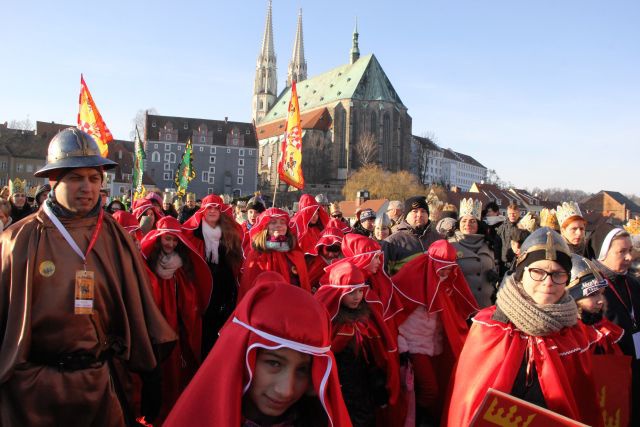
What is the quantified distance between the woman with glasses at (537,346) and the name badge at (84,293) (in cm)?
228

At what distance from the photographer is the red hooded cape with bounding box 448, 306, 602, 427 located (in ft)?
9.68

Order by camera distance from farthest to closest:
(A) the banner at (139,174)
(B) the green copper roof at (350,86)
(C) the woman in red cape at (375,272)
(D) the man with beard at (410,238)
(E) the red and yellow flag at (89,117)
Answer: (B) the green copper roof at (350,86)
(A) the banner at (139,174)
(E) the red and yellow flag at (89,117)
(D) the man with beard at (410,238)
(C) the woman in red cape at (375,272)

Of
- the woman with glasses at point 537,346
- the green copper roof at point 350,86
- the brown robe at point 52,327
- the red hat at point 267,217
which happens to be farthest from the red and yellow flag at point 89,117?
the green copper roof at point 350,86

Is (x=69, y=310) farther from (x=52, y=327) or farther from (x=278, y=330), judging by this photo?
(x=278, y=330)

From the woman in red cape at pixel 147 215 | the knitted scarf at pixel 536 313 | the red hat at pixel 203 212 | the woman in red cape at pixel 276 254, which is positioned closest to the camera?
the knitted scarf at pixel 536 313

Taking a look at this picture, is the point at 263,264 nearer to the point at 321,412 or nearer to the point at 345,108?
the point at 321,412

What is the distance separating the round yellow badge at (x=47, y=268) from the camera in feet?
9.62

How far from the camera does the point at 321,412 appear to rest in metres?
2.33

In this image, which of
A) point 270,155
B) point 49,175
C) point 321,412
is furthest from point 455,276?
point 270,155

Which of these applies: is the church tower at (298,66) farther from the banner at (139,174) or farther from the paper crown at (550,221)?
the paper crown at (550,221)

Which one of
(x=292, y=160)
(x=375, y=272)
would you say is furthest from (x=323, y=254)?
(x=292, y=160)

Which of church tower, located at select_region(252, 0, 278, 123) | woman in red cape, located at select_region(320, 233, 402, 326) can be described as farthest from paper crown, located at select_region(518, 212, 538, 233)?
church tower, located at select_region(252, 0, 278, 123)

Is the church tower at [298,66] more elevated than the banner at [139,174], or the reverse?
the church tower at [298,66]

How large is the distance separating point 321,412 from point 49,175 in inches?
83.0
